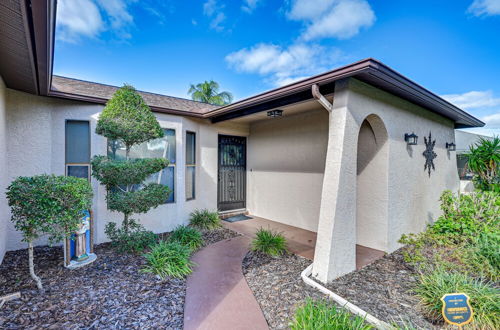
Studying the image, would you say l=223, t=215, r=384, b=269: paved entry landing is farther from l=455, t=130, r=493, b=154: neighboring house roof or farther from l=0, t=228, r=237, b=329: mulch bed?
l=455, t=130, r=493, b=154: neighboring house roof

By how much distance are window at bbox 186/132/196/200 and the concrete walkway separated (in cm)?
231

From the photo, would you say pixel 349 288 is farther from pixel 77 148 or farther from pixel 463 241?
pixel 77 148

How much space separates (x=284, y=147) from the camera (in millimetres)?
6586

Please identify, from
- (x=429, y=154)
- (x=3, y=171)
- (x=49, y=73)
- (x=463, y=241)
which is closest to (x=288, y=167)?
(x=429, y=154)

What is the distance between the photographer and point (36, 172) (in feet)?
14.8

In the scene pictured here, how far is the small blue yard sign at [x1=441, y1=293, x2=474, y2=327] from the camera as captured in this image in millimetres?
2141

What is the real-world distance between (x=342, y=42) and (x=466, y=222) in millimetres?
6916

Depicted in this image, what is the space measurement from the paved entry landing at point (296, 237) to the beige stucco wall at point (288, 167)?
0.30 meters

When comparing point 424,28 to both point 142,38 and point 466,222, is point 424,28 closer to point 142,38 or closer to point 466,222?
point 466,222

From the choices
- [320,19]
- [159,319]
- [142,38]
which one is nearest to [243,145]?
[320,19]

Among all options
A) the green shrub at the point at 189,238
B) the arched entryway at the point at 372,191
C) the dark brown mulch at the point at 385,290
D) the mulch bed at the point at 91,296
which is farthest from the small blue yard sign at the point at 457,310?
the green shrub at the point at 189,238

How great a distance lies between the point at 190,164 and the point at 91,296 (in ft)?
13.1

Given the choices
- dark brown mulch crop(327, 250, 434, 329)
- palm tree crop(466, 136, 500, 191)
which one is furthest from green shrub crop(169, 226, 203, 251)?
palm tree crop(466, 136, 500, 191)

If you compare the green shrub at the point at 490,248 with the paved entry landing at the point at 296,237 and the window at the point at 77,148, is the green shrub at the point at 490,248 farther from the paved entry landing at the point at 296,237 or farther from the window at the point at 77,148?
the window at the point at 77,148
